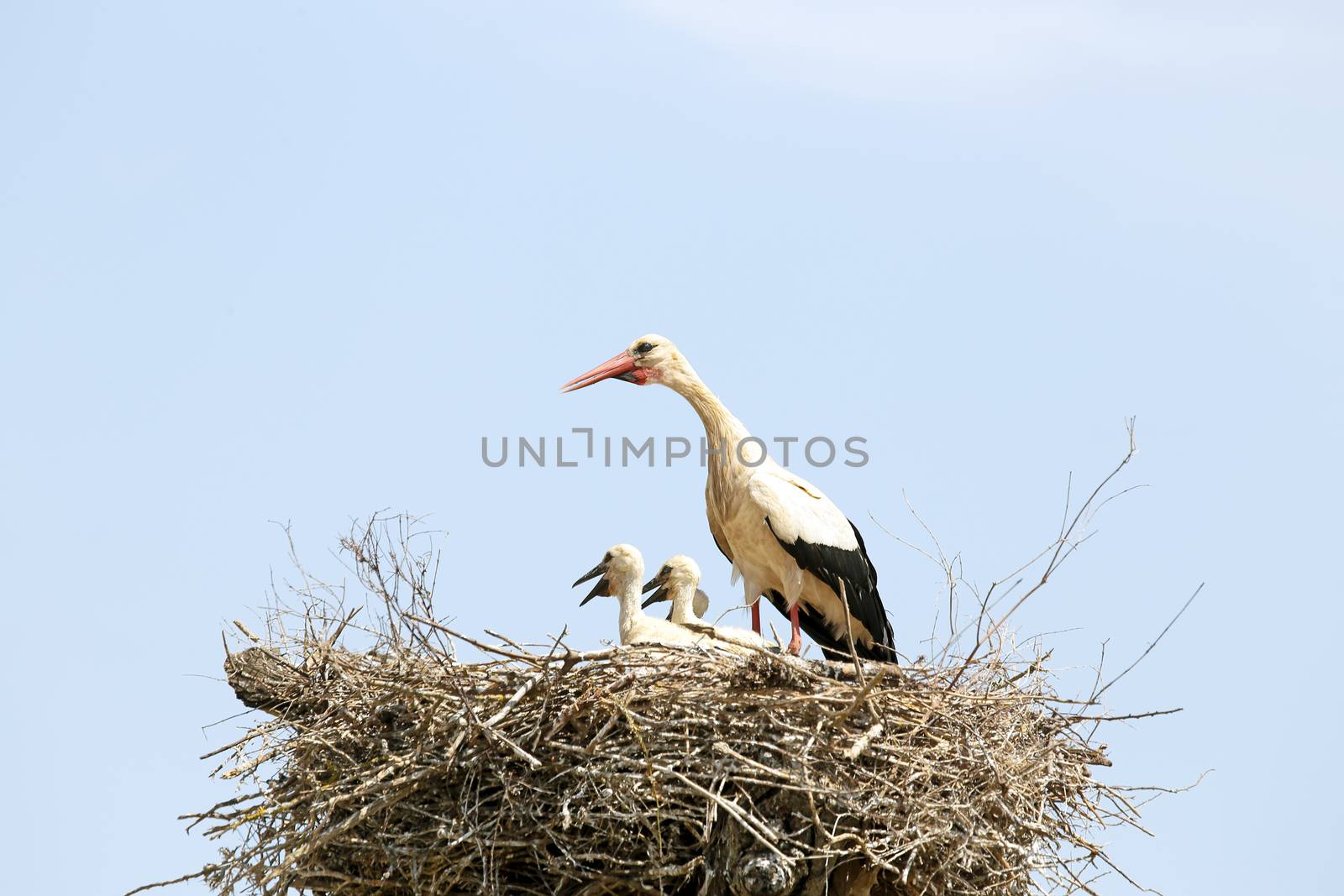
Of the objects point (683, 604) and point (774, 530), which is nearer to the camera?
point (683, 604)

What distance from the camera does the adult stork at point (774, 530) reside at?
7340 mm

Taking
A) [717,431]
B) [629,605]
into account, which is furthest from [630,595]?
[717,431]

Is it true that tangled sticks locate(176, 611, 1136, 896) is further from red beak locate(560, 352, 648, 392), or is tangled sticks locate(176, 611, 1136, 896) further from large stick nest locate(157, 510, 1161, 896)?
red beak locate(560, 352, 648, 392)

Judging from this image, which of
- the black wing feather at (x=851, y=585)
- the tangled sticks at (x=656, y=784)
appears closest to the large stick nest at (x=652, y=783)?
the tangled sticks at (x=656, y=784)

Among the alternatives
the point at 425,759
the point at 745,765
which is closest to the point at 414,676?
the point at 425,759

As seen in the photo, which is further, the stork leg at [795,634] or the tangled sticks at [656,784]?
the stork leg at [795,634]

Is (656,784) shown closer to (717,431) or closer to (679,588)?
(679,588)

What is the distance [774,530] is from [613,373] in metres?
1.15

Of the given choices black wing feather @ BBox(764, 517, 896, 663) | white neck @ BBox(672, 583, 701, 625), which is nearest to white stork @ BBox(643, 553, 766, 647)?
Answer: white neck @ BBox(672, 583, 701, 625)

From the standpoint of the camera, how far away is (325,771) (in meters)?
5.57

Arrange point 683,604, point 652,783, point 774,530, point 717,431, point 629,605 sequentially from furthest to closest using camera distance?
point 717,431, point 774,530, point 683,604, point 629,605, point 652,783

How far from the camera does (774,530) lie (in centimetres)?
734

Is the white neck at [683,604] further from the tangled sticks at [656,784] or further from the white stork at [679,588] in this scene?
the tangled sticks at [656,784]

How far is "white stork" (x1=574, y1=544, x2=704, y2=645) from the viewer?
6.25m
